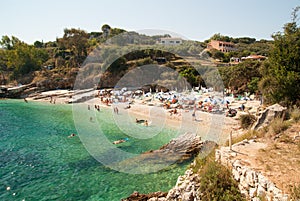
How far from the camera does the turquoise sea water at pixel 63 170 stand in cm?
813

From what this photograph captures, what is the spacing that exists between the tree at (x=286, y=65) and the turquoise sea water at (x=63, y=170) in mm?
6668

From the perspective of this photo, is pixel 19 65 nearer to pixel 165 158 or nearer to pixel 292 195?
pixel 165 158

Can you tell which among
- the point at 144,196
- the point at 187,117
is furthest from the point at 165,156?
the point at 187,117

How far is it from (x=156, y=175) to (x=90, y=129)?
31.5 ft

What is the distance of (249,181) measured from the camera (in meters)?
4.36

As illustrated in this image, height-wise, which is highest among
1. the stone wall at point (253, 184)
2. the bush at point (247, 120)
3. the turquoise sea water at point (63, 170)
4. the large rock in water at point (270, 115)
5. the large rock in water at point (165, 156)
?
the large rock in water at point (270, 115)

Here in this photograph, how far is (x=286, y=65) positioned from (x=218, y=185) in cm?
886

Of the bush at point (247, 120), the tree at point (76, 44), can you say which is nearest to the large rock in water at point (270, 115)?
the bush at point (247, 120)

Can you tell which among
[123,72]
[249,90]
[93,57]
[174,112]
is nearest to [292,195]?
[174,112]

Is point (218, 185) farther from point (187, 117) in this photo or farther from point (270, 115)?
point (187, 117)

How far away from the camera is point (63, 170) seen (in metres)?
10.0

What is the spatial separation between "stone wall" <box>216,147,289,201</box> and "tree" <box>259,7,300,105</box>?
7407 millimetres

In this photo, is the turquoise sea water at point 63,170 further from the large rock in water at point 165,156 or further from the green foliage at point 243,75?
the green foliage at point 243,75

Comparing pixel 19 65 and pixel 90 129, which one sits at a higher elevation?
pixel 19 65
